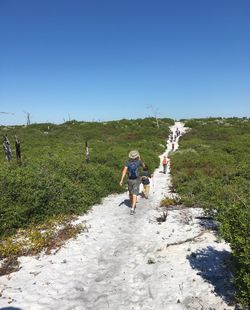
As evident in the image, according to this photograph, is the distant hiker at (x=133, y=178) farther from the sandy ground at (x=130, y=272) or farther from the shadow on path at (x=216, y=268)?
the shadow on path at (x=216, y=268)

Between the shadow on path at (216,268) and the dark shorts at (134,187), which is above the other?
the dark shorts at (134,187)

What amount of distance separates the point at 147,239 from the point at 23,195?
4987 millimetres

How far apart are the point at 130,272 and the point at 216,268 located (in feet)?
6.89

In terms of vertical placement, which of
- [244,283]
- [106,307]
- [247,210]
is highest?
[247,210]

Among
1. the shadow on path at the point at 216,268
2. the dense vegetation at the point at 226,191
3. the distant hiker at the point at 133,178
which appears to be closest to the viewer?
the dense vegetation at the point at 226,191

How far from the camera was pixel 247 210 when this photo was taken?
722 cm

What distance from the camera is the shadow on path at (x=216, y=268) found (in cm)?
713

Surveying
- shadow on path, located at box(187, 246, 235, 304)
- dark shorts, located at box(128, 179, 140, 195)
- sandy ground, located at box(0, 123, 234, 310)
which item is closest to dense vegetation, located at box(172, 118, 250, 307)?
shadow on path, located at box(187, 246, 235, 304)

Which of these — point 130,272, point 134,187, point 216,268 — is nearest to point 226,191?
point 134,187

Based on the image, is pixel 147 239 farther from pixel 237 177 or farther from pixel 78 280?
pixel 237 177

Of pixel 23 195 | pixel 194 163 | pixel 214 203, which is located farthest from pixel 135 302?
pixel 194 163

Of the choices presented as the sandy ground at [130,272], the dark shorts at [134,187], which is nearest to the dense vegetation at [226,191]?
the sandy ground at [130,272]

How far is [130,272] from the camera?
8.53 metres

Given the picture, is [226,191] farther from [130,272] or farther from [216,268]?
[130,272]
